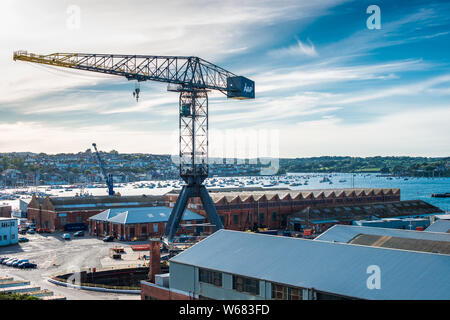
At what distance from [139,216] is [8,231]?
14.8 metres

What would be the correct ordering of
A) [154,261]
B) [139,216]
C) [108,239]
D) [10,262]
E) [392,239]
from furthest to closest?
[139,216], [108,239], [10,262], [154,261], [392,239]

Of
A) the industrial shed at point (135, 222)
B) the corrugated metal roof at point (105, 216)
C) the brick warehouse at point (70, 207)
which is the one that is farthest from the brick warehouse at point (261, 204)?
the corrugated metal roof at point (105, 216)

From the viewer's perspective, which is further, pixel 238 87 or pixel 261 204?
pixel 261 204

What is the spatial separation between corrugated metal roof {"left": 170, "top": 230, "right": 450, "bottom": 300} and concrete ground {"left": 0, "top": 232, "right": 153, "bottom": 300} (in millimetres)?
10229

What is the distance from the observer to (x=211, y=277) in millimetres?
24734

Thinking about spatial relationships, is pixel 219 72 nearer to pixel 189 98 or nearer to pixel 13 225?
pixel 189 98

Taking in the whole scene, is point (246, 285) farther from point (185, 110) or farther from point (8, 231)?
point (8, 231)

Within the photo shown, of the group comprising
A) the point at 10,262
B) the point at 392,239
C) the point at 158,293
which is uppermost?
the point at 392,239

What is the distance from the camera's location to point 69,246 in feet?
182

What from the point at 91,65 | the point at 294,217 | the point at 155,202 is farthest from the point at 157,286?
the point at 155,202

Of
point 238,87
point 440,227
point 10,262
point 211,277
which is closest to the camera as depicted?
point 211,277

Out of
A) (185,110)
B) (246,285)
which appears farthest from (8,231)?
(246,285)
